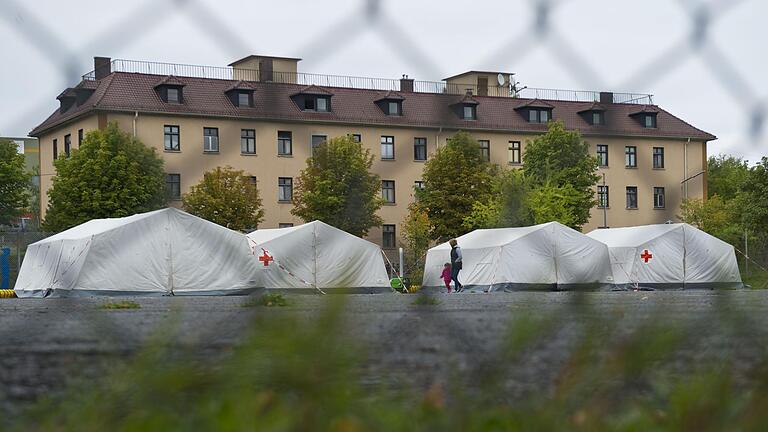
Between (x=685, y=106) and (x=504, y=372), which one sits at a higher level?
(x=685, y=106)

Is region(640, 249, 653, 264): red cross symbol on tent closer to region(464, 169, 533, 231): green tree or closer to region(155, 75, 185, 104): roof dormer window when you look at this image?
region(464, 169, 533, 231): green tree

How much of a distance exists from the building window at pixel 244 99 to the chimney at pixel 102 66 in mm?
171

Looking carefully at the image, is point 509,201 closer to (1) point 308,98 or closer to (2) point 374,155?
(2) point 374,155

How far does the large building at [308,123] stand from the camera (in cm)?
138

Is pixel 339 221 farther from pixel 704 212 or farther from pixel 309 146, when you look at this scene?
pixel 704 212

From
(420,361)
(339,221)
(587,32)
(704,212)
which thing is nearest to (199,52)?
(339,221)

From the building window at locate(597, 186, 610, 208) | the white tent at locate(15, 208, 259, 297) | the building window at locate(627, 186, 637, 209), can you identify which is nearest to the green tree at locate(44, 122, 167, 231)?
the building window at locate(627, 186, 637, 209)

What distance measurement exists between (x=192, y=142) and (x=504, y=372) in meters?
0.57

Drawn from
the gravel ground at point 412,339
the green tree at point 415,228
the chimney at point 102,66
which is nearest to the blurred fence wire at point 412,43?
the chimney at point 102,66

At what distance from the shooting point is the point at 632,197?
1.86 metres

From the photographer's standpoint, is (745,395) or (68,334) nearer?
(745,395)

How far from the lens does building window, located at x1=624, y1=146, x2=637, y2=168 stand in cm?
178

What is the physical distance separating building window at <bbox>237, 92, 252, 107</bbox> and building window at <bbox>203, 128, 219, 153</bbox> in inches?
2.8

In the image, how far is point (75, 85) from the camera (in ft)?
4.06
